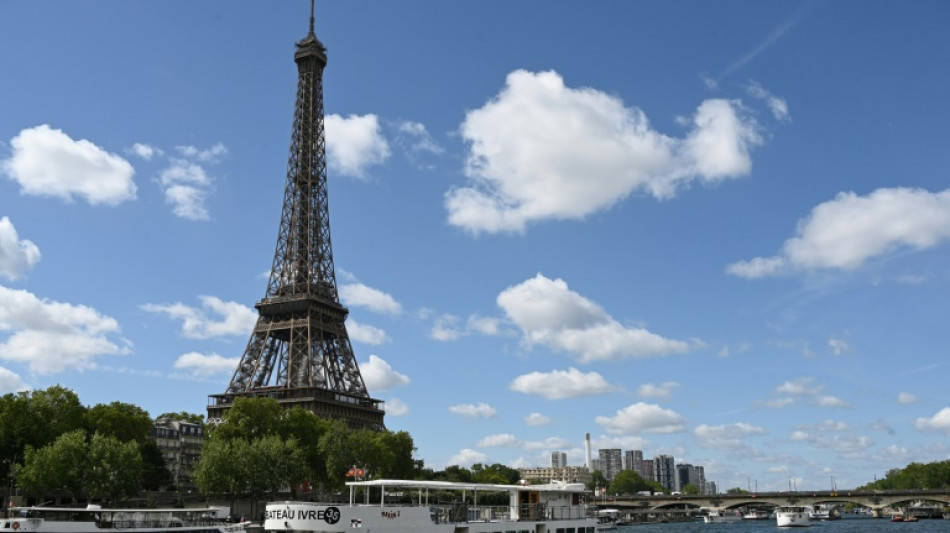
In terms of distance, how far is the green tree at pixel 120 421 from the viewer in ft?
286

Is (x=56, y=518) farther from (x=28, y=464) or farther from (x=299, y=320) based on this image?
(x=299, y=320)

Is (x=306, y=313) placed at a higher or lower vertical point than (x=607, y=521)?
higher

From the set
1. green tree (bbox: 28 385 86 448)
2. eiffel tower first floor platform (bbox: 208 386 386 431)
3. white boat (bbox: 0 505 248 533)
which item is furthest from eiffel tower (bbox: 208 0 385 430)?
white boat (bbox: 0 505 248 533)

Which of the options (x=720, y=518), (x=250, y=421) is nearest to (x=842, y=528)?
(x=720, y=518)

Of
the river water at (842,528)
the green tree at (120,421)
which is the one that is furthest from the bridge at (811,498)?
the green tree at (120,421)

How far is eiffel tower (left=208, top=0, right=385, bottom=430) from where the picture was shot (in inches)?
4774

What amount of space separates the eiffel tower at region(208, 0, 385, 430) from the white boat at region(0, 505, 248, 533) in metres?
65.8

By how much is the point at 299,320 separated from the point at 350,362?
1129 centimetres

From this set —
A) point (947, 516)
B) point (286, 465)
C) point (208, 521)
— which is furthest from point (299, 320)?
point (947, 516)

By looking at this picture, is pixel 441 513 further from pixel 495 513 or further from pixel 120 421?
pixel 120 421

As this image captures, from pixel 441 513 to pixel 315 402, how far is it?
76748 mm

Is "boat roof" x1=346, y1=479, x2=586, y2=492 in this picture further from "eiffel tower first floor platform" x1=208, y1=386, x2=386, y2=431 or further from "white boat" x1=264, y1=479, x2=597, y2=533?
"eiffel tower first floor platform" x1=208, y1=386, x2=386, y2=431

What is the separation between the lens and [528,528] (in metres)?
46.7

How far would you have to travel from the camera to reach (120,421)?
296 ft
